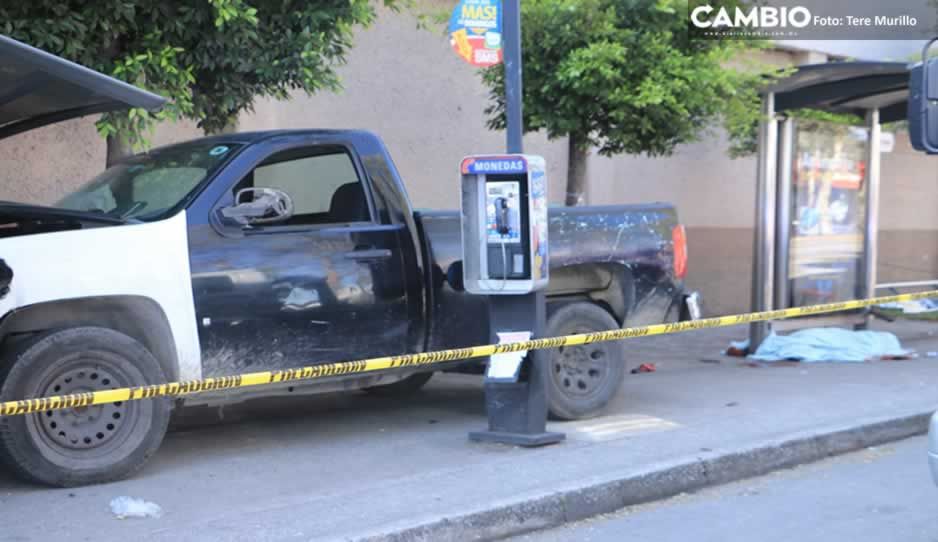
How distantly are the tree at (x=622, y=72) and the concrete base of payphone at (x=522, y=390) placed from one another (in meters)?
3.37

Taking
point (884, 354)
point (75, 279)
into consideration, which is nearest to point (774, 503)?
point (75, 279)

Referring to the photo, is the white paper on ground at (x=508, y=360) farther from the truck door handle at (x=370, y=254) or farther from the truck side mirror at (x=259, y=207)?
the truck side mirror at (x=259, y=207)

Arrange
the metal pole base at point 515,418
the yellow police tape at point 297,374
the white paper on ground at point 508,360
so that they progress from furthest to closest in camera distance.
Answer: the metal pole base at point 515,418
the white paper on ground at point 508,360
the yellow police tape at point 297,374

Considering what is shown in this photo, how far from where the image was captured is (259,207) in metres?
6.84

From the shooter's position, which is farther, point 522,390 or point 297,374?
point 522,390

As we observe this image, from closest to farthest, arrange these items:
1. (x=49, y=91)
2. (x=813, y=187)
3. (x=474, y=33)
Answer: (x=49, y=91) → (x=474, y=33) → (x=813, y=187)

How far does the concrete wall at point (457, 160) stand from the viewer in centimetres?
1065

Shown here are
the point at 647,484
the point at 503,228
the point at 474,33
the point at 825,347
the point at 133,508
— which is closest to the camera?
the point at 133,508

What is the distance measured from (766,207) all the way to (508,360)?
5.44 meters

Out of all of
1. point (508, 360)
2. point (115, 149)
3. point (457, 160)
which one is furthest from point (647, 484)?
point (457, 160)

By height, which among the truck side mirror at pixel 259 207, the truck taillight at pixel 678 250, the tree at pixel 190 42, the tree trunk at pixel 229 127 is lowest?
the truck taillight at pixel 678 250

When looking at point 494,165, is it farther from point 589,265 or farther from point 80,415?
point 80,415

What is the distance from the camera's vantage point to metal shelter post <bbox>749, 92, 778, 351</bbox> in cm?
1172

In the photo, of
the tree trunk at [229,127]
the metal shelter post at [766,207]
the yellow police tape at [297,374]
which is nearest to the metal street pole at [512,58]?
the yellow police tape at [297,374]
